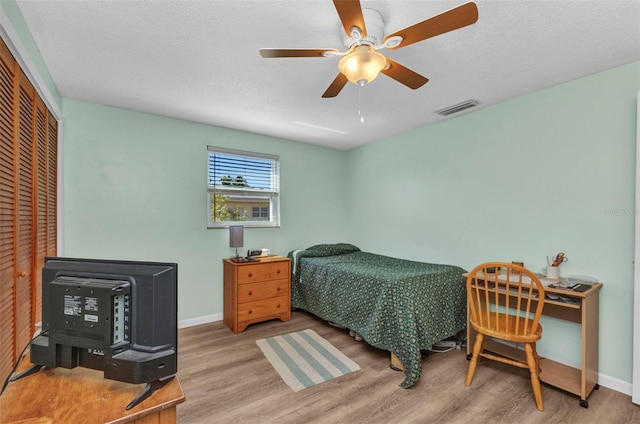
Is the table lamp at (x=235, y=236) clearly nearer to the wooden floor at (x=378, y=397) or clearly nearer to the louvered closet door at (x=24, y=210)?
the wooden floor at (x=378, y=397)

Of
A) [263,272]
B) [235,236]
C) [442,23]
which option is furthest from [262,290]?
[442,23]

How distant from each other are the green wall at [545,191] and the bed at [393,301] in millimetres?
515

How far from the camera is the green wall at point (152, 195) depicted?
9.19ft

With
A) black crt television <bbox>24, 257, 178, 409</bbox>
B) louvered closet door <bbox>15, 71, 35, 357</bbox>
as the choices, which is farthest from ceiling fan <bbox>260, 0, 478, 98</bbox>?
louvered closet door <bbox>15, 71, 35, 357</bbox>

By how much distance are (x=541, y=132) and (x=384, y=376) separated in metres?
2.48

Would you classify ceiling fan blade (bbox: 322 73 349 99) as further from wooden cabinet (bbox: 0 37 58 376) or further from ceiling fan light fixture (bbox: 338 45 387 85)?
wooden cabinet (bbox: 0 37 58 376)

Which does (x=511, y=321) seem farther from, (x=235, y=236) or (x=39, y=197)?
(x=39, y=197)

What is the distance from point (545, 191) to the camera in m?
2.51

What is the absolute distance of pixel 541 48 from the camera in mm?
1901

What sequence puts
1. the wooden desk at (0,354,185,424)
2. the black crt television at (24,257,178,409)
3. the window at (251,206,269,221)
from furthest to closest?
the window at (251,206,269,221)
the black crt television at (24,257,178,409)
the wooden desk at (0,354,185,424)

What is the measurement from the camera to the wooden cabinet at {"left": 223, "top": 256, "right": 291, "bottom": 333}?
10.4 ft

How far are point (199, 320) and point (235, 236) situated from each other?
3.52ft

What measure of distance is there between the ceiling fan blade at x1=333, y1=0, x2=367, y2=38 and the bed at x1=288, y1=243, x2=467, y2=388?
1873mm

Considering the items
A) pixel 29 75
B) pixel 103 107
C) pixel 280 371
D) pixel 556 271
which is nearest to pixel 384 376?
pixel 280 371
